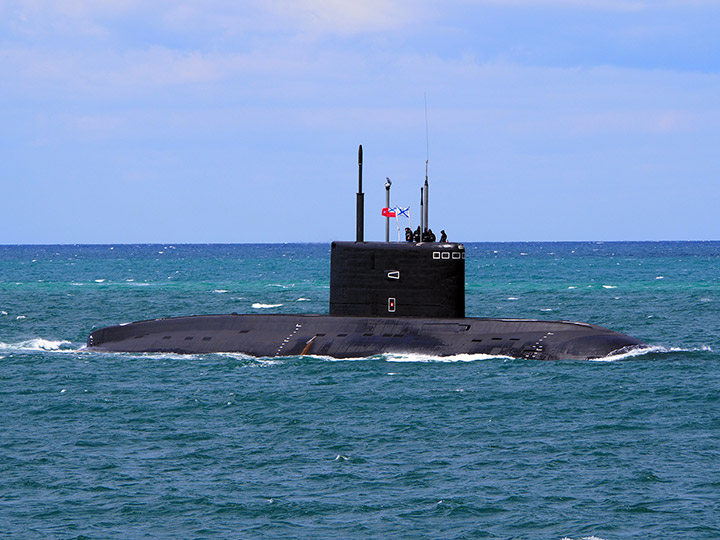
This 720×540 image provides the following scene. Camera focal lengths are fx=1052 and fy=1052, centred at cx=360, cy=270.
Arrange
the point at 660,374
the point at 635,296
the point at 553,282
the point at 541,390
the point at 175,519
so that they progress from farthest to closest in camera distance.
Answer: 1. the point at 553,282
2. the point at 635,296
3. the point at 660,374
4. the point at 541,390
5. the point at 175,519

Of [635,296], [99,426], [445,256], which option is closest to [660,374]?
[445,256]

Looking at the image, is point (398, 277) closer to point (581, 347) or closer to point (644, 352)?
point (581, 347)

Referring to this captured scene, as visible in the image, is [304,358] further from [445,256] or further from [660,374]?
[660,374]

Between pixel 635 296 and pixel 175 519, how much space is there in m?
62.2

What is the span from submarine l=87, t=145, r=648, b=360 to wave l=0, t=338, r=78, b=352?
8981 mm

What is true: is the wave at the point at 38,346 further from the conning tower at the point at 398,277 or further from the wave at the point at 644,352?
the wave at the point at 644,352

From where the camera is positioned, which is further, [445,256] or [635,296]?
[635,296]

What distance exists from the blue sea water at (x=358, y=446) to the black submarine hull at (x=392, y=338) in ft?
1.81

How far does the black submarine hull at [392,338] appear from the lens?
3338 centimetres

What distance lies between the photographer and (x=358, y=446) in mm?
22484

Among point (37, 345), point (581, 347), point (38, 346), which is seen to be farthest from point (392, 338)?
point (37, 345)

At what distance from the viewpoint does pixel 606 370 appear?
3156 cm

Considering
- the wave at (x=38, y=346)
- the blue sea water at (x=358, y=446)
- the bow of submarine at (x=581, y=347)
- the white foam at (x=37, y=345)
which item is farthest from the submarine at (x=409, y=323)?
the white foam at (x=37, y=345)

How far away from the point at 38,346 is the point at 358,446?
78.9 ft
